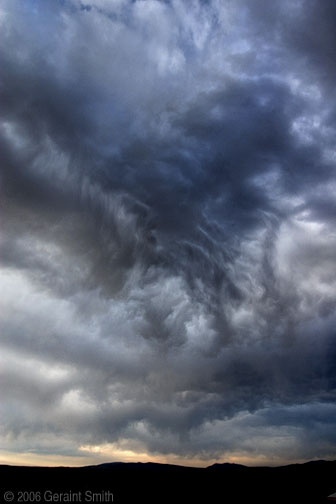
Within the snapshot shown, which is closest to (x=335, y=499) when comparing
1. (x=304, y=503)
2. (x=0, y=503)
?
(x=304, y=503)

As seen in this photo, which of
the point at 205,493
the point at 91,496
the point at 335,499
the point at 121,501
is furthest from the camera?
the point at 205,493

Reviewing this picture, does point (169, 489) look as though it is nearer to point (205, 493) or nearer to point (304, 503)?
point (205, 493)

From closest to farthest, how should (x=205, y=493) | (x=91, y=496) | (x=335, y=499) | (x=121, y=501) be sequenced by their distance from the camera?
(x=335, y=499) < (x=121, y=501) < (x=91, y=496) < (x=205, y=493)

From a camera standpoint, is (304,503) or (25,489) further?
(25,489)

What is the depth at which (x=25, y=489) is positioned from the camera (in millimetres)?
117750

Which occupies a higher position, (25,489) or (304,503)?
(25,489)

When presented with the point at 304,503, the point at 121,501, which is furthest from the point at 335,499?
the point at 121,501

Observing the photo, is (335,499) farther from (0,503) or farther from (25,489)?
(25,489)

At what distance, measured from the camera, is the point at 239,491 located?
149125 millimetres

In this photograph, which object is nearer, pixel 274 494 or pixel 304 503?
pixel 304 503

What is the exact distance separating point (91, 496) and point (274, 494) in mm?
68731

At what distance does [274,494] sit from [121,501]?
6483 centimetres

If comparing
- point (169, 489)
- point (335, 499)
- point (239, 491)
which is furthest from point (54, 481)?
point (335, 499)

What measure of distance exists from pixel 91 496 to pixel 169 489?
43.7 metres
